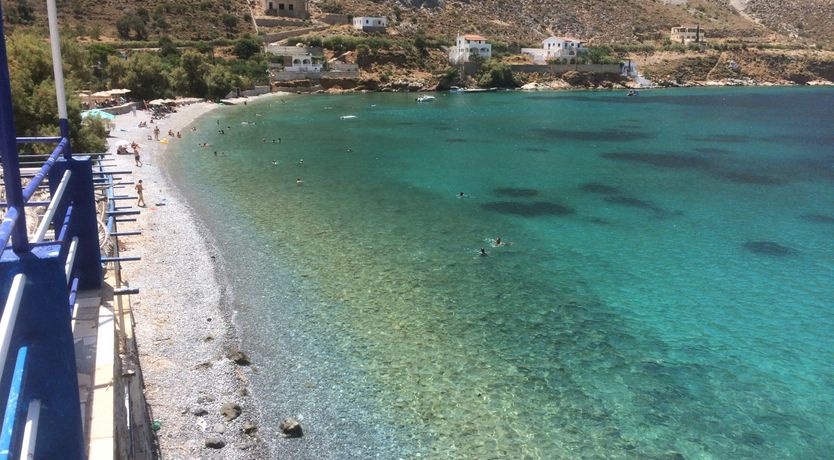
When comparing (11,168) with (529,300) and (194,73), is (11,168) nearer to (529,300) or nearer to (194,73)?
(529,300)

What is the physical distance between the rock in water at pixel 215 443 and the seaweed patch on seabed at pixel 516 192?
26.6 metres

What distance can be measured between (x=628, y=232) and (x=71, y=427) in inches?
1104

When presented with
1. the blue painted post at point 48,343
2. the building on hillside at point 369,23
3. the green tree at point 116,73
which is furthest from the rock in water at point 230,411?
the building on hillside at point 369,23

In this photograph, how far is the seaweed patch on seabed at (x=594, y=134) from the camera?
62.5m

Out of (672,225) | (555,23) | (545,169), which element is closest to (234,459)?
(672,225)

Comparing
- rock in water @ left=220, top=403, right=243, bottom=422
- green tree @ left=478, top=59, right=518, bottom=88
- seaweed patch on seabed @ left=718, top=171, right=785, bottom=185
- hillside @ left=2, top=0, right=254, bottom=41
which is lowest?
rock in water @ left=220, top=403, right=243, bottom=422

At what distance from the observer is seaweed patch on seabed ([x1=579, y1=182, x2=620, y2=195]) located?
3816 cm

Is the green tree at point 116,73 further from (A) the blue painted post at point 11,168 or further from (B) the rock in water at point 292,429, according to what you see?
(A) the blue painted post at point 11,168

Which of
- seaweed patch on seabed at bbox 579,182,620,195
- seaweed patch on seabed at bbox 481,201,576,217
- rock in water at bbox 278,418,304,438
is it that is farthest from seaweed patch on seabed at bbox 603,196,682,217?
rock in water at bbox 278,418,304,438

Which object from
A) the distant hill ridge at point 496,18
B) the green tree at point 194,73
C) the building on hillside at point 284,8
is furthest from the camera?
the building on hillside at point 284,8

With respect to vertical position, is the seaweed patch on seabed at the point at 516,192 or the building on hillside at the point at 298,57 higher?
the building on hillside at the point at 298,57

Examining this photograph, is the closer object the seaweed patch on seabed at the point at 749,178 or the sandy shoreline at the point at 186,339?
the sandy shoreline at the point at 186,339

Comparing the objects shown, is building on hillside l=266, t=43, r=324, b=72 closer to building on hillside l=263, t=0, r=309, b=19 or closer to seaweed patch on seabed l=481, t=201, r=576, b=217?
building on hillside l=263, t=0, r=309, b=19

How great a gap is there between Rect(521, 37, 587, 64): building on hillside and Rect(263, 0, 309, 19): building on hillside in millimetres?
52303
